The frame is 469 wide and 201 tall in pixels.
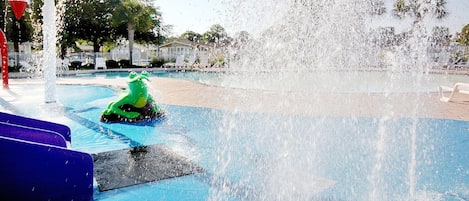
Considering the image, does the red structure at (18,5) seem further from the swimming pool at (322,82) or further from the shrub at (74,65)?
the shrub at (74,65)

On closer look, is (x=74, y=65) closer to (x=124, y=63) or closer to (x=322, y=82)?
(x=124, y=63)

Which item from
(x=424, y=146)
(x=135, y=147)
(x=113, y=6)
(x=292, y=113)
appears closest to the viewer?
(x=135, y=147)

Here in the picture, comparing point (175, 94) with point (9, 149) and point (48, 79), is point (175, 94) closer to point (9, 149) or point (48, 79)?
point (48, 79)

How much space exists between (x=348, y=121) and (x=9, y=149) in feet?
20.2

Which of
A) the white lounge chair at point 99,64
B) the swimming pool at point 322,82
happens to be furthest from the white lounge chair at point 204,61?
the white lounge chair at point 99,64

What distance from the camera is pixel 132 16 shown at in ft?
93.9

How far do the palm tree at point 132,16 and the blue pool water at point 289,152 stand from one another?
21.2m

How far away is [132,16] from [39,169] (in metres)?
27.2

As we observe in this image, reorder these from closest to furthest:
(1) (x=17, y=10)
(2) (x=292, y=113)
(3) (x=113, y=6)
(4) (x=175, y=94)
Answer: (2) (x=292, y=113), (1) (x=17, y=10), (4) (x=175, y=94), (3) (x=113, y=6)

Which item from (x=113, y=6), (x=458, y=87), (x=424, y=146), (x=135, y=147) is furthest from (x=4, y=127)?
(x=113, y=6)

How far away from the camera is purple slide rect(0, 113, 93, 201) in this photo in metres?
3.02

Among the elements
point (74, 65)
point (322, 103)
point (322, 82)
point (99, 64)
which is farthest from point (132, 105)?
point (74, 65)

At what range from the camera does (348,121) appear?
745 centimetres

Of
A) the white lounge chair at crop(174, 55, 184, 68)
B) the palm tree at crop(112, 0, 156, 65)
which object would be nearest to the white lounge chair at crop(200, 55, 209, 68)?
the white lounge chair at crop(174, 55, 184, 68)
